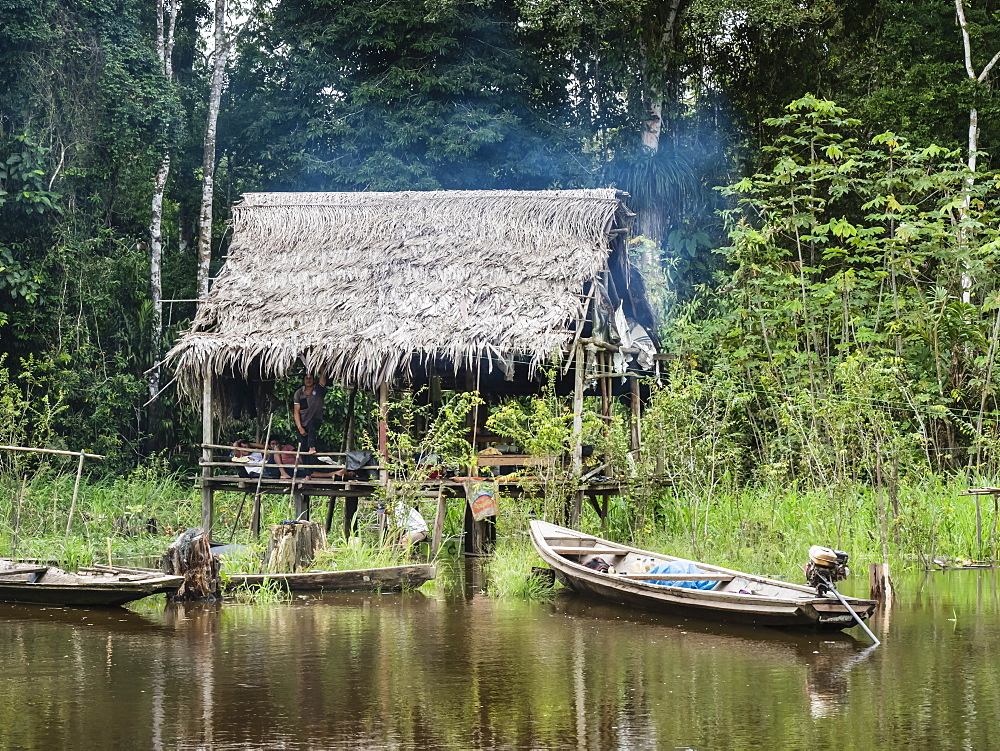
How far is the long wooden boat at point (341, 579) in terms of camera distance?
11.6 meters

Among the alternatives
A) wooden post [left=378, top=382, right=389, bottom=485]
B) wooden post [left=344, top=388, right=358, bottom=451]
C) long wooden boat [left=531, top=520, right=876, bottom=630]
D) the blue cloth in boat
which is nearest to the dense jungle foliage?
long wooden boat [left=531, top=520, right=876, bottom=630]

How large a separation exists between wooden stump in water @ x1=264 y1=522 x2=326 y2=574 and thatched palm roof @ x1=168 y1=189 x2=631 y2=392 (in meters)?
2.23

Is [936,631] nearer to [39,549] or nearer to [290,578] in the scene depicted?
[290,578]

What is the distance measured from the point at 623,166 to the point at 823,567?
491 inches

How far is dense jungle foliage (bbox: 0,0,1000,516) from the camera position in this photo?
51.2 feet

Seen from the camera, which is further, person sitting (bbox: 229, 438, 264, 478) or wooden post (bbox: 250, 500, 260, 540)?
wooden post (bbox: 250, 500, 260, 540)

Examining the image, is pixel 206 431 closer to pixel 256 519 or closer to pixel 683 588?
pixel 256 519

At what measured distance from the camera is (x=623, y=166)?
68.2ft

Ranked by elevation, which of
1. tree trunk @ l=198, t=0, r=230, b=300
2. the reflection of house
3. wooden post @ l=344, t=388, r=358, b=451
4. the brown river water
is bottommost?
the brown river water

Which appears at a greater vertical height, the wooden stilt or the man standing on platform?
the man standing on platform

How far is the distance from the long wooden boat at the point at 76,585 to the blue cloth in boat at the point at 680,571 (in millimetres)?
4125

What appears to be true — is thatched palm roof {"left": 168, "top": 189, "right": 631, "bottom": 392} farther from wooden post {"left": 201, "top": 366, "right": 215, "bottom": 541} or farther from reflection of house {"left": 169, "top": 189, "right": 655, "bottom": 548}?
wooden post {"left": 201, "top": 366, "right": 215, "bottom": 541}

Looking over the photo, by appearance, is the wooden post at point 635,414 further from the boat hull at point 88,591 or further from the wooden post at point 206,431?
the boat hull at point 88,591

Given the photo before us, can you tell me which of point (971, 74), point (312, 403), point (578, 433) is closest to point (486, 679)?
point (578, 433)
